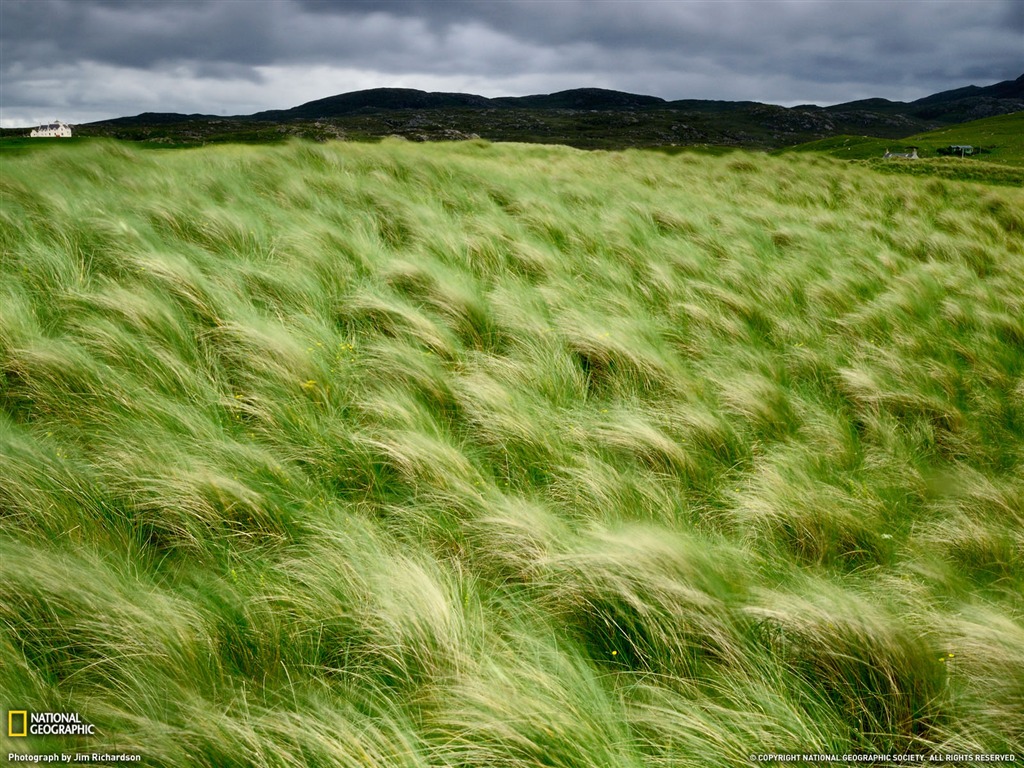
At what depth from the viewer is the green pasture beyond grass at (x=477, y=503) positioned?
5.08 ft

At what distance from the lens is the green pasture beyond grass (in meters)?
1.55

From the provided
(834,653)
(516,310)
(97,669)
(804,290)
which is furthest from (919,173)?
(97,669)

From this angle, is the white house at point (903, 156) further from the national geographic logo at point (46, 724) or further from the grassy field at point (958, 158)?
the national geographic logo at point (46, 724)

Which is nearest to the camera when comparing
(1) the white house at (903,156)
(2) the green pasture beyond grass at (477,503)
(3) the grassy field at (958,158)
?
(2) the green pasture beyond grass at (477,503)

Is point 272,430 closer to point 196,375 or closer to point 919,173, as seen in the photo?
point 196,375

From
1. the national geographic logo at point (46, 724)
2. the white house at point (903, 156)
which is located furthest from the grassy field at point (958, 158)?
the national geographic logo at point (46, 724)

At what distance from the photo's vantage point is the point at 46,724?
4.69 ft

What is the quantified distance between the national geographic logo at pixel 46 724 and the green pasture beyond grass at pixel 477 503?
1.0 inches

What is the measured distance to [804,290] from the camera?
5777mm

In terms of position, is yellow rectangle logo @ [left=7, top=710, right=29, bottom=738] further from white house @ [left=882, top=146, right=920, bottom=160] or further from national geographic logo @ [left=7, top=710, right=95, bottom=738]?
white house @ [left=882, top=146, right=920, bottom=160]

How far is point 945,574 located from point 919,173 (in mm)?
22383

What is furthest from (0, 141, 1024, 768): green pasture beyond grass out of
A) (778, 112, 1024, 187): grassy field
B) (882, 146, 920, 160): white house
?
(882, 146, 920, 160): white house

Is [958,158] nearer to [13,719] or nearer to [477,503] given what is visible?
[477,503]

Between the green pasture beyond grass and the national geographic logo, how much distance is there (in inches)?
1.0
